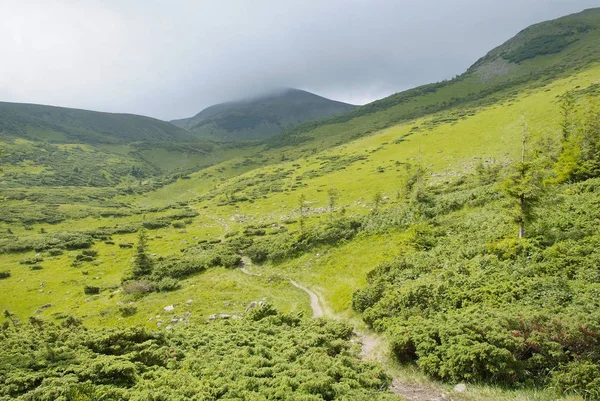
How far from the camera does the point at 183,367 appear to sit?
15453mm

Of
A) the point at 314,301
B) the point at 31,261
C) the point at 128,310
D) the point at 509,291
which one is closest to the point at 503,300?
the point at 509,291

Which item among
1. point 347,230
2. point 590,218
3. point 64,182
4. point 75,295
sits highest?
point 64,182

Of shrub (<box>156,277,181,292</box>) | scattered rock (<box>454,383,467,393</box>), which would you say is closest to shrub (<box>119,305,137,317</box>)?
shrub (<box>156,277,181,292</box>)

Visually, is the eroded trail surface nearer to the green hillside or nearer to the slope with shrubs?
the green hillside

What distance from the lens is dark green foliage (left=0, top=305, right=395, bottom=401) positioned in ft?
40.0

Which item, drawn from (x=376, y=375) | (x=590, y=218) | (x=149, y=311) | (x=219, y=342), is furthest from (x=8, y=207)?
(x=590, y=218)

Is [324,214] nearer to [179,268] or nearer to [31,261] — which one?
[179,268]

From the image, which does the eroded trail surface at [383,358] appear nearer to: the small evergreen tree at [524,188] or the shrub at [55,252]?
the small evergreen tree at [524,188]

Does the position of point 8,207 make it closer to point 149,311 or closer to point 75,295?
point 75,295

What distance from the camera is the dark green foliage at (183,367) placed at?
12188 millimetres

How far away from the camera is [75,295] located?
46.9 meters

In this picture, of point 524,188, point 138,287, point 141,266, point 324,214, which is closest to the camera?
point 524,188

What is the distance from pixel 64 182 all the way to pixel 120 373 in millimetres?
219850

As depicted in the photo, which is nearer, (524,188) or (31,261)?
(524,188)
